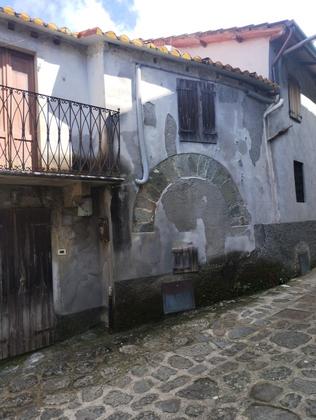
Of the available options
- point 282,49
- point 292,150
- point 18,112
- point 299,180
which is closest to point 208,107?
point 282,49

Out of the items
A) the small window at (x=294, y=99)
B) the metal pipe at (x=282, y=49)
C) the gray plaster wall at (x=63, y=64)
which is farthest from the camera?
the small window at (x=294, y=99)

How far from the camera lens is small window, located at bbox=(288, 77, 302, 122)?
390 inches

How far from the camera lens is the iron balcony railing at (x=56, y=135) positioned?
5305 mm

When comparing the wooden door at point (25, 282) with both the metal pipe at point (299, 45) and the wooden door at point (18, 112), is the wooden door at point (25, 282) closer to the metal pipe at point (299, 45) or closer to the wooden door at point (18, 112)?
the wooden door at point (18, 112)

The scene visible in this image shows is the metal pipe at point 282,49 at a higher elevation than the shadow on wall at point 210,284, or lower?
higher

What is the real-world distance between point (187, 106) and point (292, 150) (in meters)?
4.16

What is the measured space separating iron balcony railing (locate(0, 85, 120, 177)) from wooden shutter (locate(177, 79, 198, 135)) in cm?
149

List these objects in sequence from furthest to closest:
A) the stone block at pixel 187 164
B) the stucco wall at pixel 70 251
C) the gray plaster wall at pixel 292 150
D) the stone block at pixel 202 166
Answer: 1. the gray plaster wall at pixel 292 150
2. the stone block at pixel 202 166
3. the stone block at pixel 187 164
4. the stucco wall at pixel 70 251

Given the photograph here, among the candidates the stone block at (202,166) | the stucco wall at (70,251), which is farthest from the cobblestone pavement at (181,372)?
the stone block at (202,166)

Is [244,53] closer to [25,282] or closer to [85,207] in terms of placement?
[85,207]

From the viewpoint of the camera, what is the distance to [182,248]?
680 cm

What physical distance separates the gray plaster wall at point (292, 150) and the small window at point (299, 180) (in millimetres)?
129

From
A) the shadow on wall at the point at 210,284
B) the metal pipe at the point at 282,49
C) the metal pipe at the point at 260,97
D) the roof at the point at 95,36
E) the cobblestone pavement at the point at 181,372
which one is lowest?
the cobblestone pavement at the point at 181,372

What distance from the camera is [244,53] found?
942cm
